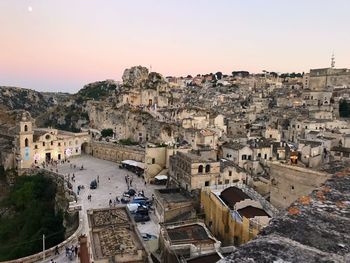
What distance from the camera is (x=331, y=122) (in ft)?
160

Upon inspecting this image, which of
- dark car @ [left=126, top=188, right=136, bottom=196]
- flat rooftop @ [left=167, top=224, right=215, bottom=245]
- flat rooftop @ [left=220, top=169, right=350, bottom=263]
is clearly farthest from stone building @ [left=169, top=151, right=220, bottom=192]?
flat rooftop @ [left=220, top=169, right=350, bottom=263]

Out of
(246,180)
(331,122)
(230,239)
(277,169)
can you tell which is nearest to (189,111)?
(331,122)

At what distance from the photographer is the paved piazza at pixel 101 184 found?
25391mm

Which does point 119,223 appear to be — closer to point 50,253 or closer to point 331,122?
point 50,253

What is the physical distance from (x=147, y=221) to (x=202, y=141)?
1466 centimetres

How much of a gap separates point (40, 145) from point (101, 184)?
14139 mm

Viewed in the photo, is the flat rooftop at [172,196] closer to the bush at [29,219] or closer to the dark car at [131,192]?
the dark car at [131,192]

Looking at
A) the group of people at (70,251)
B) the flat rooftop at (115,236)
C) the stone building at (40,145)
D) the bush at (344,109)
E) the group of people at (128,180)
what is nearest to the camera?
the flat rooftop at (115,236)

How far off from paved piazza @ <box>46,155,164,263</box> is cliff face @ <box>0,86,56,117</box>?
7773cm

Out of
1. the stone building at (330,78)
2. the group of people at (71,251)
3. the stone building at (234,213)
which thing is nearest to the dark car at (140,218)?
the stone building at (234,213)

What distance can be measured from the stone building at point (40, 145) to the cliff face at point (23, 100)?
71.8 metres

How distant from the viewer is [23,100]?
125 meters

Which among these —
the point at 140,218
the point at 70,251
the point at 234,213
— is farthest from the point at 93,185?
the point at 234,213

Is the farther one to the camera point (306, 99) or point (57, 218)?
point (306, 99)
